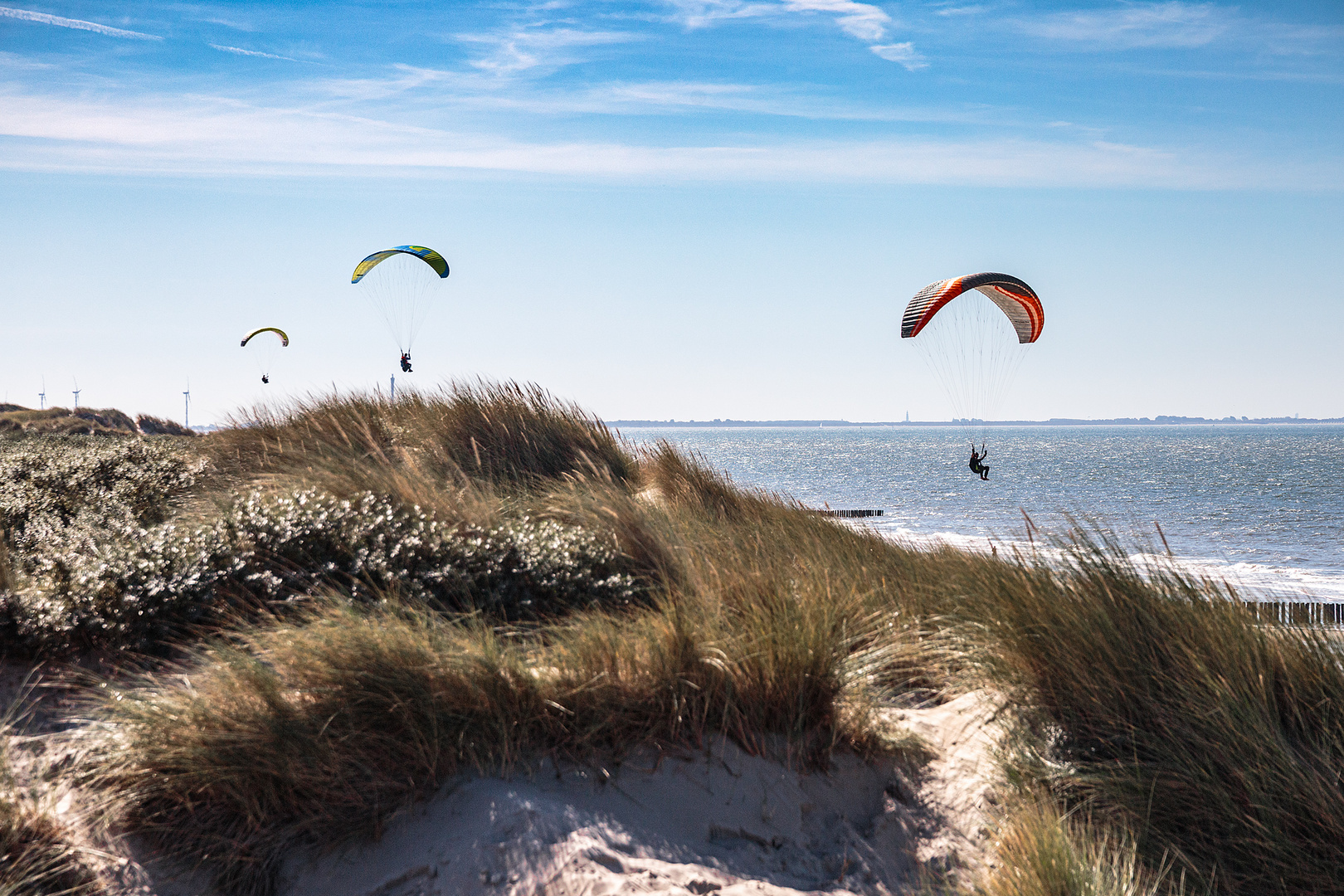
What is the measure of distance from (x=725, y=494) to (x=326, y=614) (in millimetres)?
6285

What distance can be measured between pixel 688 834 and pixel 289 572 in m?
3.42

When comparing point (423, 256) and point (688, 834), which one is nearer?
point (688, 834)

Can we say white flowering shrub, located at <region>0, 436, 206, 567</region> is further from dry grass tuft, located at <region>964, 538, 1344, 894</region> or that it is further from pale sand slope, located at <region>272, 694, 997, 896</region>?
dry grass tuft, located at <region>964, 538, 1344, 894</region>

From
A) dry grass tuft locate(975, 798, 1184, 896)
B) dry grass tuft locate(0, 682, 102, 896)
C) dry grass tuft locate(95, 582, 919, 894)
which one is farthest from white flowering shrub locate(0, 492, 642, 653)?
dry grass tuft locate(975, 798, 1184, 896)

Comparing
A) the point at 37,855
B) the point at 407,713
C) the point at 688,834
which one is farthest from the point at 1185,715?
the point at 37,855

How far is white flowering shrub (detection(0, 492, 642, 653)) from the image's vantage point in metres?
5.48

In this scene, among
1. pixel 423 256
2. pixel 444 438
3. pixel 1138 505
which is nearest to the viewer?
pixel 444 438

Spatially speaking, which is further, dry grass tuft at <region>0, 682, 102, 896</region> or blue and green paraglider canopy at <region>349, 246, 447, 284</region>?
blue and green paraglider canopy at <region>349, 246, 447, 284</region>

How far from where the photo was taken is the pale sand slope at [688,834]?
3.66 metres

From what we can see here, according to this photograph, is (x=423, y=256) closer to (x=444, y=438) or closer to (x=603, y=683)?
(x=444, y=438)

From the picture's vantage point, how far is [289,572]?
19.2 feet

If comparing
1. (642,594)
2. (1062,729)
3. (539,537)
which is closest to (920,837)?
(1062,729)

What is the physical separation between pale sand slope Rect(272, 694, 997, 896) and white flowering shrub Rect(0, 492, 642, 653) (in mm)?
Result: 1658

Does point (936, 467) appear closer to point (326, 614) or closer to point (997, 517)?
point (997, 517)
